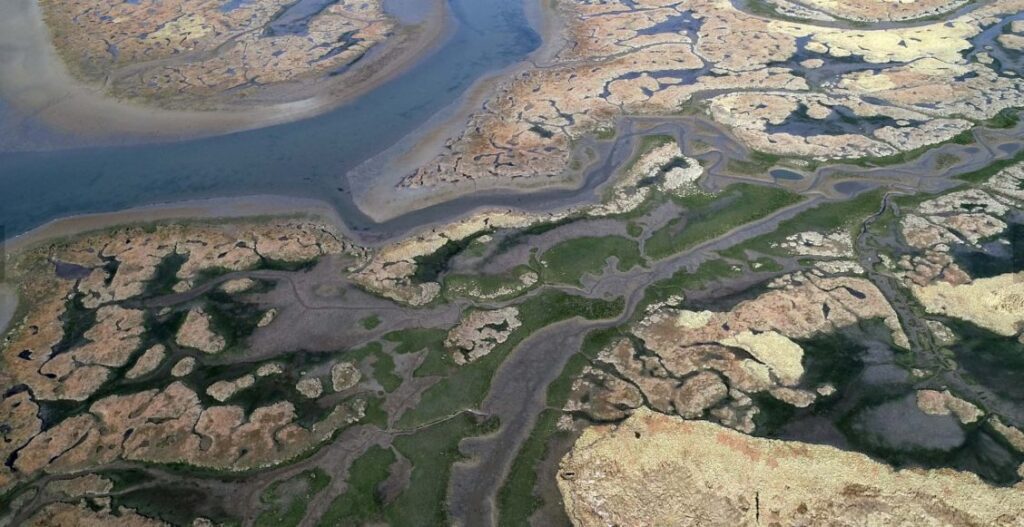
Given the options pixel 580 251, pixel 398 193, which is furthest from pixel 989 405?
pixel 398 193

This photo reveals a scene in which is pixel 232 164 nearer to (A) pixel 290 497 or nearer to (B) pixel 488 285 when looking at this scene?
(B) pixel 488 285

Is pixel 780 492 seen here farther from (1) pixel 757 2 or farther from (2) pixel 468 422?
(1) pixel 757 2

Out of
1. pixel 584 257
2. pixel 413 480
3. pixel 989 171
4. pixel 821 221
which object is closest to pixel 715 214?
pixel 821 221

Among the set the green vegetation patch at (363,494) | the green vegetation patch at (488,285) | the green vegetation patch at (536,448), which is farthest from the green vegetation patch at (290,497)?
the green vegetation patch at (488,285)

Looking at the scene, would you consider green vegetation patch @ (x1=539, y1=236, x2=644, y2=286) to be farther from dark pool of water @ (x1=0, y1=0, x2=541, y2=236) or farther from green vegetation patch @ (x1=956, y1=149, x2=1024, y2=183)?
green vegetation patch @ (x1=956, y1=149, x2=1024, y2=183)

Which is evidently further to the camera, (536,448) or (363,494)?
(536,448)

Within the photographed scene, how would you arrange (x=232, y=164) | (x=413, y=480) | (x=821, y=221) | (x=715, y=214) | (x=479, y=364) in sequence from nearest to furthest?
(x=413, y=480)
(x=479, y=364)
(x=821, y=221)
(x=715, y=214)
(x=232, y=164)

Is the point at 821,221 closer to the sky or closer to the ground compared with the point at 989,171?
closer to the sky

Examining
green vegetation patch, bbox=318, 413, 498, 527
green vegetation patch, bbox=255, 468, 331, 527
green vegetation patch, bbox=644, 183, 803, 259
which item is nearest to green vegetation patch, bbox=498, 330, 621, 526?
green vegetation patch, bbox=318, 413, 498, 527

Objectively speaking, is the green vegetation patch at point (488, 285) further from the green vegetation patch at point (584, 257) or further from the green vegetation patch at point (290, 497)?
the green vegetation patch at point (290, 497)
